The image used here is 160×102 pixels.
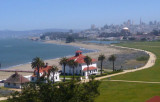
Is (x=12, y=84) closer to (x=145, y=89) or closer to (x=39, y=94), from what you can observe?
(x=145, y=89)

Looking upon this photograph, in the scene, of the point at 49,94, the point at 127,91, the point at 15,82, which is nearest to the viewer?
the point at 49,94

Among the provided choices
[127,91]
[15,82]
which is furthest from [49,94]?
[15,82]

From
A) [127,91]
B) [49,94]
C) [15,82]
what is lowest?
[15,82]

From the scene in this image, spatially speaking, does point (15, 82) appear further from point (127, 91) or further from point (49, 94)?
point (49, 94)

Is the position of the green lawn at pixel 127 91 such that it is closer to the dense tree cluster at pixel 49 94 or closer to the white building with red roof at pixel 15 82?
the dense tree cluster at pixel 49 94

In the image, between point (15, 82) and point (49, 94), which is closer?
point (49, 94)

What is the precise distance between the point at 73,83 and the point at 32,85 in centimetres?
351

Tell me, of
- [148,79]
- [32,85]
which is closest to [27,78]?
[148,79]

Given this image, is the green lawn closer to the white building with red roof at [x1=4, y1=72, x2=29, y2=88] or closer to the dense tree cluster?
the dense tree cluster

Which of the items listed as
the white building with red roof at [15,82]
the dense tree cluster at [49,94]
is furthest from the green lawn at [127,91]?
the white building with red roof at [15,82]

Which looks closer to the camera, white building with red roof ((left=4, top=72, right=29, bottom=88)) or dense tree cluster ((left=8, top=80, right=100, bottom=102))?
dense tree cluster ((left=8, top=80, right=100, bottom=102))

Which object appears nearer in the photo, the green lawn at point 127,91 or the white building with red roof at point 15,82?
the green lawn at point 127,91

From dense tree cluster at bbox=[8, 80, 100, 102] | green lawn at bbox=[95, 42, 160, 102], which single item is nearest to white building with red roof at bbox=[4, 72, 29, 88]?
green lawn at bbox=[95, 42, 160, 102]

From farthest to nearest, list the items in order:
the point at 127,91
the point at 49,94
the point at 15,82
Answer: the point at 15,82 → the point at 127,91 → the point at 49,94
